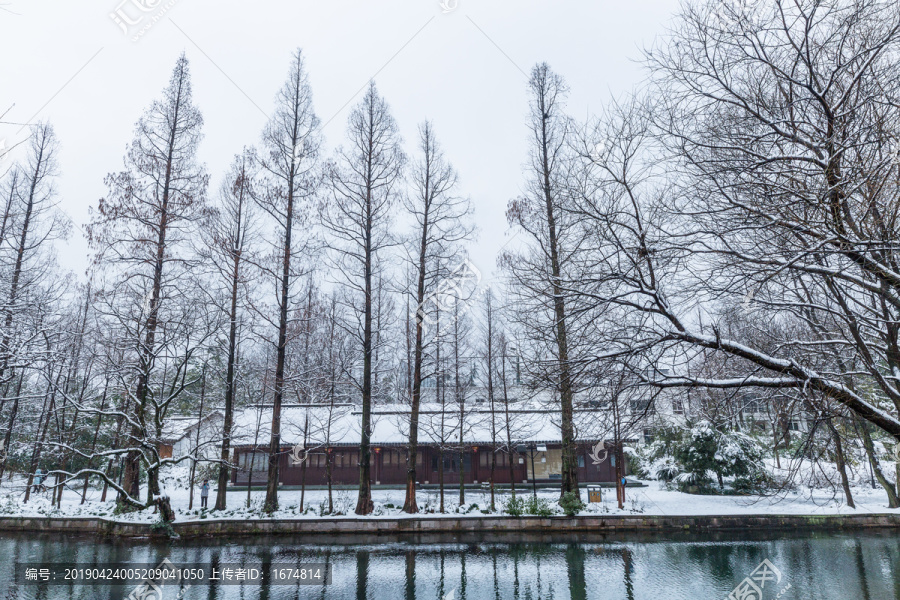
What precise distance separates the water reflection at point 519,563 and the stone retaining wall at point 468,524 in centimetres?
64

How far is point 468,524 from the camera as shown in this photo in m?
15.4

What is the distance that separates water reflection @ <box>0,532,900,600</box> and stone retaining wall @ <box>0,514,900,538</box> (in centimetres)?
64

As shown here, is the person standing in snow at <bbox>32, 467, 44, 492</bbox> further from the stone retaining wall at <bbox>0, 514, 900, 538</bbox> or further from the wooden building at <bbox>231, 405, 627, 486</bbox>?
the wooden building at <bbox>231, 405, 627, 486</bbox>

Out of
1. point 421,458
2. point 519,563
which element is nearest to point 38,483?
point 421,458

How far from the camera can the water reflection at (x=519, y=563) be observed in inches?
374

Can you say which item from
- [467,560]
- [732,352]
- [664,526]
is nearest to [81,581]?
[467,560]

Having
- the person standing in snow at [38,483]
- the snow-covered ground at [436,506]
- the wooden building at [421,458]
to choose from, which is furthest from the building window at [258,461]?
the person standing in snow at [38,483]

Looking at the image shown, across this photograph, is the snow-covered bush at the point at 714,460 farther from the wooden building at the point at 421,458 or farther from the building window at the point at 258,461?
the building window at the point at 258,461

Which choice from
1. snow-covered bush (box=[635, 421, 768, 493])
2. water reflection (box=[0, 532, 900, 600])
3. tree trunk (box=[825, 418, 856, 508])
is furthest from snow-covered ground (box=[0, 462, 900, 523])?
water reflection (box=[0, 532, 900, 600])

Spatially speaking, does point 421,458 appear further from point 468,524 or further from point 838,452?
point 838,452

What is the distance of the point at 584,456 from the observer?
26656 mm

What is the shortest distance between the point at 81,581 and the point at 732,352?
41.9 ft

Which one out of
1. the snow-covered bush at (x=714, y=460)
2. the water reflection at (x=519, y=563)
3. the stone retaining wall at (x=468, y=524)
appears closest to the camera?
the water reflection at (x=519, y=563)

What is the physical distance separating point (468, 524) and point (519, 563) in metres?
3.90
